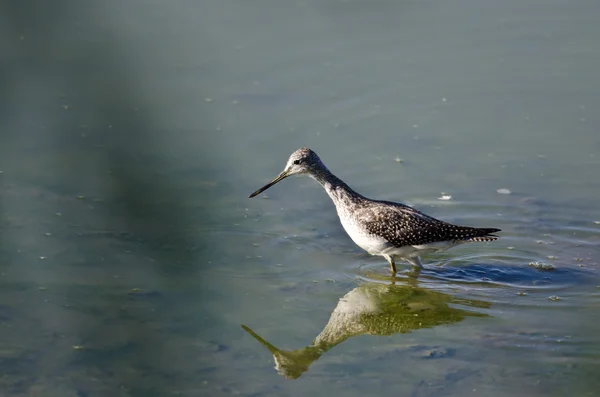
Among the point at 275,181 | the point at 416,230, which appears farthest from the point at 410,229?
the point at 275,181

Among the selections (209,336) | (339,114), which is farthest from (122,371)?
(339,114)

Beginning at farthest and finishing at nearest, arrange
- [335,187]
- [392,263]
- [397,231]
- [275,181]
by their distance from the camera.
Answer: [275,181] → [335,187] → [392,263] → [397,231]

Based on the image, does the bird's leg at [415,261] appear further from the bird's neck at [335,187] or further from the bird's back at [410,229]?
the bird's neck at [335,187]

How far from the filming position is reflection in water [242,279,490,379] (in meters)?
7.08

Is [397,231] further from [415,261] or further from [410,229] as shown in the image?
[415,261]

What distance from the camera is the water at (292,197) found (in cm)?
232

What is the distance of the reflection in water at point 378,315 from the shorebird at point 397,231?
33 cm

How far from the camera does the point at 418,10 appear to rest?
13797mm

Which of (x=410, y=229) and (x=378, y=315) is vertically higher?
(x=410, y=229)

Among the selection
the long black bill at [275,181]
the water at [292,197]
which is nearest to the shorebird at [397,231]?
the water at [292,197]

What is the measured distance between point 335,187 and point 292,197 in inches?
50.8

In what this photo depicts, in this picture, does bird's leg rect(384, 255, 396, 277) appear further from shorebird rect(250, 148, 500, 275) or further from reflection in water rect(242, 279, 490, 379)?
reflection in water rect(242, 279, 490, 379)

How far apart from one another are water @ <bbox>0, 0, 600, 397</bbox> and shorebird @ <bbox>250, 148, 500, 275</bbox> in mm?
291

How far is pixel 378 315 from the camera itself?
7859 mm
